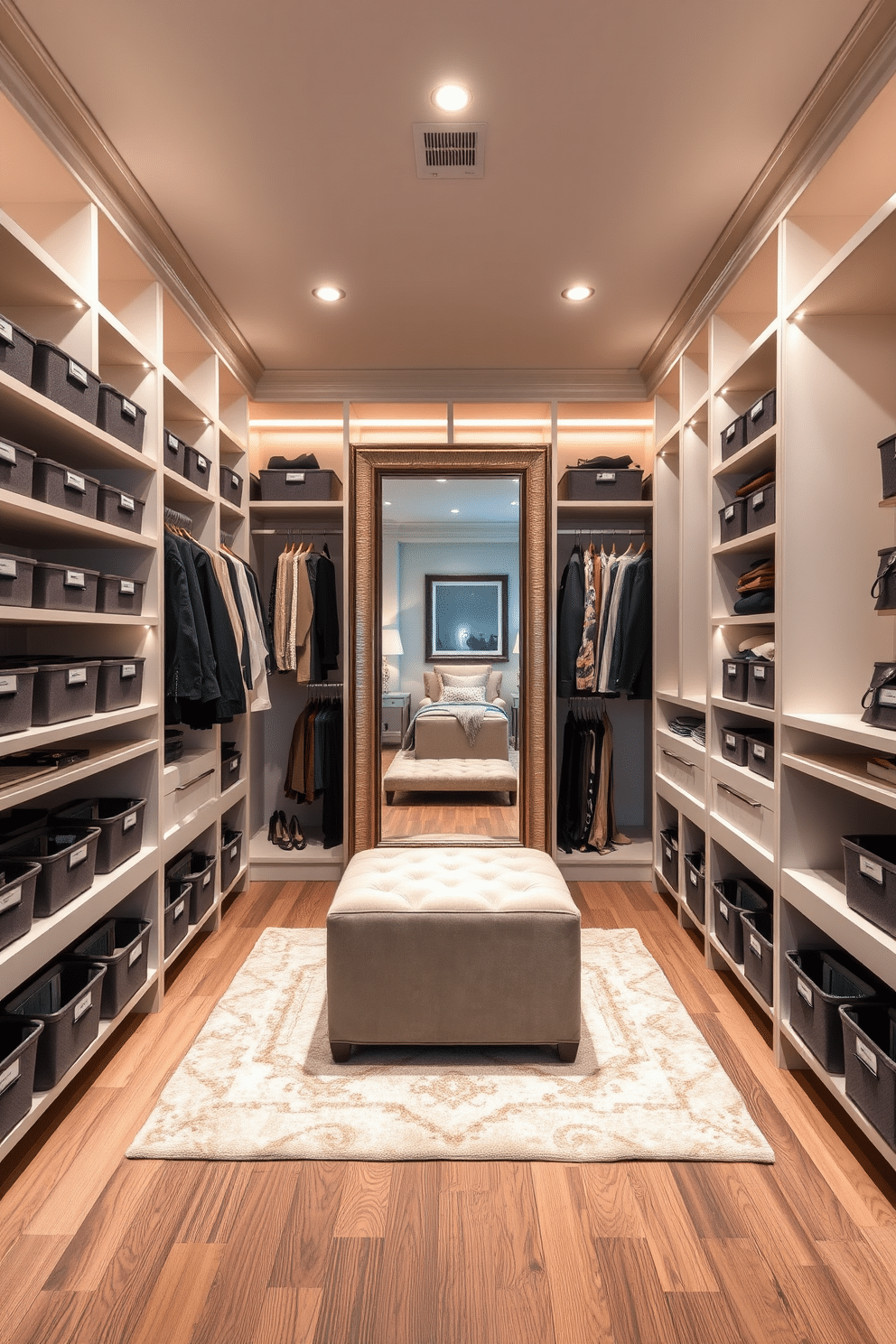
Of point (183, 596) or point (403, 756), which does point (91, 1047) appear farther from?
point (403, 756)

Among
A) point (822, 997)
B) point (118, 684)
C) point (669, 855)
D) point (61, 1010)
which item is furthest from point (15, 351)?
point (669, 855)

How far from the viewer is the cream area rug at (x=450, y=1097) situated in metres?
1.94

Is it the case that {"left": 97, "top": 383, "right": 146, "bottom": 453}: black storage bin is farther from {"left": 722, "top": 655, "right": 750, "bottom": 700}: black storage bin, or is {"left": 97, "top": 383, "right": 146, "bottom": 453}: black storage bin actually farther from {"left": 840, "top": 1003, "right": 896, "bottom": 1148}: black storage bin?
{"left": 840, "top": 1003, "right": 896, "bottom": 1148}: black storage bin

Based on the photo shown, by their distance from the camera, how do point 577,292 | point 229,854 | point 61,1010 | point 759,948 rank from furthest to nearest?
point 229,854
point 577,292
point 759,948
point 61,1010

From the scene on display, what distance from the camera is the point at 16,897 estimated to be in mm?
1812

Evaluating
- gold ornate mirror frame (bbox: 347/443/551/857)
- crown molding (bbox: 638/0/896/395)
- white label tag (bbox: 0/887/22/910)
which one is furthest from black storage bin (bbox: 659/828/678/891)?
white label tag (bbox: 0/887/22/910)

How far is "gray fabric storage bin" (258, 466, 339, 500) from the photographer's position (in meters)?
4.18

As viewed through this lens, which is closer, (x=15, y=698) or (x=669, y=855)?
(x=15, y=698)

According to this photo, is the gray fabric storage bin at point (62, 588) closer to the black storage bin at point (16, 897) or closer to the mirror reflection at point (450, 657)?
the black storage bin at point (16, 897)

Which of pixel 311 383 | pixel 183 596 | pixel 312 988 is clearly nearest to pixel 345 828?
pixel 312 988

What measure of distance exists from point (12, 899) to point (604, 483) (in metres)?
3.39

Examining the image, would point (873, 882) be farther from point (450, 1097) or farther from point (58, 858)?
point (58, 858)

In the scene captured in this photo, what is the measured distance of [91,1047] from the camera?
85.0 inches

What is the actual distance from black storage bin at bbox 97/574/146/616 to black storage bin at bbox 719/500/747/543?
2.03 meters
